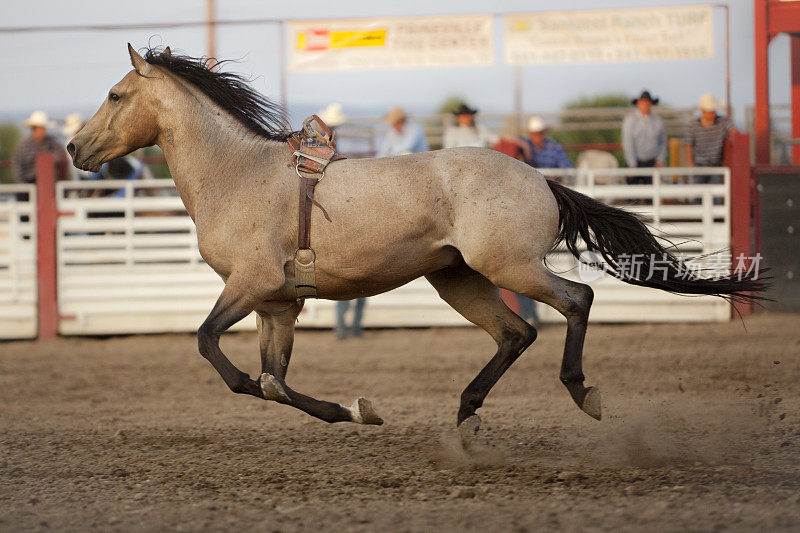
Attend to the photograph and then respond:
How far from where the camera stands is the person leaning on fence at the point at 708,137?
33.7ft

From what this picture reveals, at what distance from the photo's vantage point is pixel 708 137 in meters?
10.4

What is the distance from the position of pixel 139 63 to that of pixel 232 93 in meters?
0.50

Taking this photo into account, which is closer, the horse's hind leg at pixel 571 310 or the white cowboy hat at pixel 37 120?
the horse's hind leg at pixel 571 310

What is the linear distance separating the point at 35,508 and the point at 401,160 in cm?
233

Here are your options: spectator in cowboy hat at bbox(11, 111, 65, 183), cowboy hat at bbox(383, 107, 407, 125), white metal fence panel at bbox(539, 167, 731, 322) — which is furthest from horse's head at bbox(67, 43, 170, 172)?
Result: spectator in cowboy hat at bbox(11, 111, 65, 183)

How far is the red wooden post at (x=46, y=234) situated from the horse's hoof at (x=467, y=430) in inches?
263

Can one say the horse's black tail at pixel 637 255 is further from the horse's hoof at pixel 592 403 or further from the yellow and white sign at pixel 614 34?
the yellow and white sign at pixel 614 34

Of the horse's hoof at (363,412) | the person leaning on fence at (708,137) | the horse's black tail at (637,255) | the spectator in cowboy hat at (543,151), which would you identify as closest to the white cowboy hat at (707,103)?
the person leaning on fence at (708,137)

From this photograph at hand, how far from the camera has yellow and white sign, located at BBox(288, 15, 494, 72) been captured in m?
10.5

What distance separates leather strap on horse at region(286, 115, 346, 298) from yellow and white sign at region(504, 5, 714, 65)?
5934 mm

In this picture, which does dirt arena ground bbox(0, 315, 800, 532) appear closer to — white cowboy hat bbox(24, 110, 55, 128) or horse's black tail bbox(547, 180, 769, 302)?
horse's black tail bbox(547, 180, 769, 302)

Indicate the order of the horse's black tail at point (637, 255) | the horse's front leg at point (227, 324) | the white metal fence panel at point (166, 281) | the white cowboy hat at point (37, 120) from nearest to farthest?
A: the horse's front leg at point (227, 324) → the horse's black tail at point (637, 255) → the white metal fence panel at point (166, 281) → the white cowboy hat at point (37, 120)

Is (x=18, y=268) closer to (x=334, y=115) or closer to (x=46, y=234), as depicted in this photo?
(x=46, y=234)

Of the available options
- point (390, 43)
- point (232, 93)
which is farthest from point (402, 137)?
point (232, 93)
